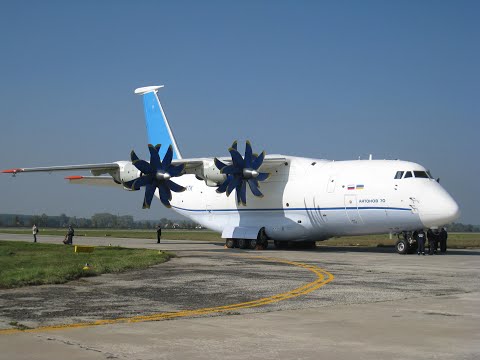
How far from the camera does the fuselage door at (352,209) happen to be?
28.6m

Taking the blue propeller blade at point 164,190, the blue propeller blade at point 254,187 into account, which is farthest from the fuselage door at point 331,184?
the blue propeller blade at point 164,190

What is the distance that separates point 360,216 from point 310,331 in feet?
67.6

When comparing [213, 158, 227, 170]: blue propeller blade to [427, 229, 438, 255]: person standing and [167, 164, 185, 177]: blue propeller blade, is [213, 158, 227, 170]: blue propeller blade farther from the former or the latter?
[427, 229, 438, 255]: person standing

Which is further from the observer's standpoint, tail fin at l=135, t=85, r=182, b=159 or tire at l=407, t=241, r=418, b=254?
tail fin at l=135, t=85, r=182, b=159

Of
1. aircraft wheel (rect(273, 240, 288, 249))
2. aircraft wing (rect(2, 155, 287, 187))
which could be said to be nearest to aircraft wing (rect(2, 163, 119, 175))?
aircraft wing (rect(2, 155, 287, 187))

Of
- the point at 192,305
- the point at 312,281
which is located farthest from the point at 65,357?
the point at 312,281

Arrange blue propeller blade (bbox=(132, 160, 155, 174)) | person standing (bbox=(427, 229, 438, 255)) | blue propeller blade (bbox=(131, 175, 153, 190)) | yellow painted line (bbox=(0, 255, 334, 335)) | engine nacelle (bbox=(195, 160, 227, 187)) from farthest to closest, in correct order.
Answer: engine nacelle (bbox=(195, 160, 227, 187)) < blue propeller blade (bbox=(131, 175, 153, 190)) < blue propeller blade (bbox=(132, 160, 155, 174)) < person standing (bbox=(427, 229, 438, 255)) < yellow painted line (bbox=(0, 255, 334, 335))

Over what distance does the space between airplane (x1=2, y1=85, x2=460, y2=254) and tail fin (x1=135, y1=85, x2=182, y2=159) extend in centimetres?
407

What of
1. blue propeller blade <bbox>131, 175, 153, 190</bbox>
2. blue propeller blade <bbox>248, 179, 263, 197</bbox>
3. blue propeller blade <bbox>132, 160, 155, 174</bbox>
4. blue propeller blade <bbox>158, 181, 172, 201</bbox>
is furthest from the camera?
blue propeller blade <bbox>248, 179, 263, 197</bbox>

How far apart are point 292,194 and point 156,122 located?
12.3m

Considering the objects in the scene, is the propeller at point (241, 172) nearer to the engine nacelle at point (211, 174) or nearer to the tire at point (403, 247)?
the engine nacelle at point (211, 174)

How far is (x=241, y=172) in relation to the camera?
30.6m

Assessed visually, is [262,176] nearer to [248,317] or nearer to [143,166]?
[143,166]

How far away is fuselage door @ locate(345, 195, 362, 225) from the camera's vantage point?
28.6 m
